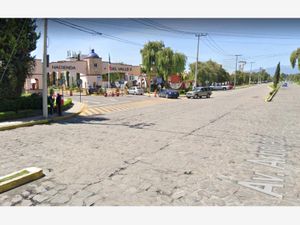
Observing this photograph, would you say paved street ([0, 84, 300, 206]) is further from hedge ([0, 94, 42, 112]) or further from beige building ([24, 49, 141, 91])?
beige building ([24, 49, 141, 91])

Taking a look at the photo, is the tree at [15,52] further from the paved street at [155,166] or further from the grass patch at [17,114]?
the paved street at [155,166]

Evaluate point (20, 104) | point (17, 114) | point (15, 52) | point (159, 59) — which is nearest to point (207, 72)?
point (159, 59)

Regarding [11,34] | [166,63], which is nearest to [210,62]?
[166,63]

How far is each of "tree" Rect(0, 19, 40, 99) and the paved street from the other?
5498 mm

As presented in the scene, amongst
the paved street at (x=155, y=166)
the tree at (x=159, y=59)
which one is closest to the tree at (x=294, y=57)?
the tree at (x=159, y=59)

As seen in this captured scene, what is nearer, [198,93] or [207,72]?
[198,93]

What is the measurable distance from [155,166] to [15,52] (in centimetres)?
1223

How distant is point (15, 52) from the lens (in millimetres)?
14695

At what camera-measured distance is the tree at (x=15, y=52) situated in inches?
562

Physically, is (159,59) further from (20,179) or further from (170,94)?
(20,179)

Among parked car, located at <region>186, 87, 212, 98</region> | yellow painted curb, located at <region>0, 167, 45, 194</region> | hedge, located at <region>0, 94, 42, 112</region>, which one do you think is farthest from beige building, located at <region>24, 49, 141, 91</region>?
yellow painted curb, located at <region>0, 167, 45, 194</region>

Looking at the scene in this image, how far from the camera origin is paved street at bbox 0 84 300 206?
464 cm

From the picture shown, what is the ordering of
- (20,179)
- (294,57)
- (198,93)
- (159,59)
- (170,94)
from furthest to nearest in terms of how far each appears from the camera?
(294,57), (159,59), (198,93), (170,94), (20,179)

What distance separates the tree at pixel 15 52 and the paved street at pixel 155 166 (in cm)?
550
